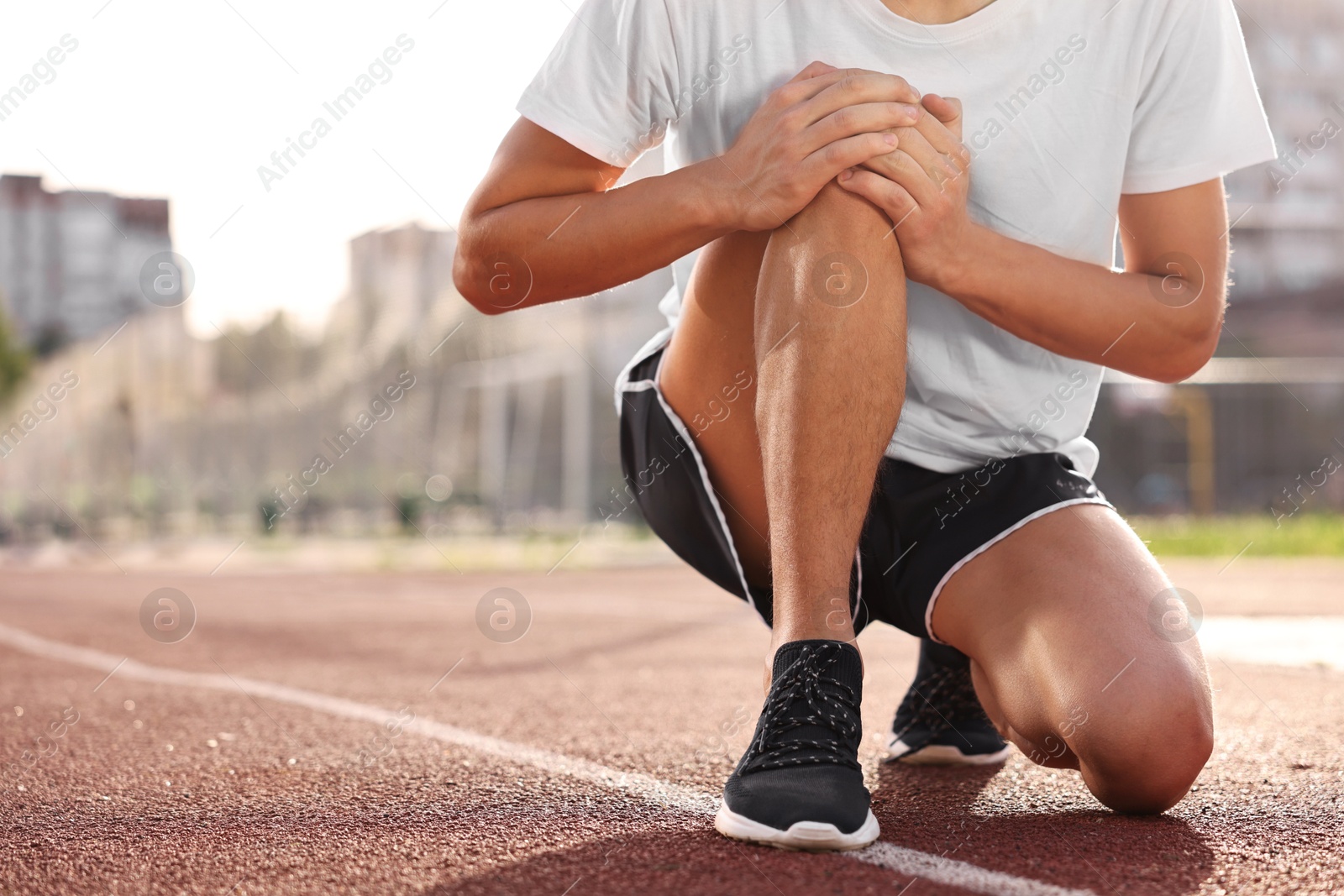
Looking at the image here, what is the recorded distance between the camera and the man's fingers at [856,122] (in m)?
1.67

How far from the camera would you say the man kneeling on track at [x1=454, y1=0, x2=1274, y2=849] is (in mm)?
1678

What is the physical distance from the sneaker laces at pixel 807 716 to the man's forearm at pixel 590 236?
2.07ft

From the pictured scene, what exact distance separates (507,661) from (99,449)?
27.1 metres

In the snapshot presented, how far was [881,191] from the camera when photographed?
1.67 m

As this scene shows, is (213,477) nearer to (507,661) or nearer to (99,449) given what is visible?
(99,449)

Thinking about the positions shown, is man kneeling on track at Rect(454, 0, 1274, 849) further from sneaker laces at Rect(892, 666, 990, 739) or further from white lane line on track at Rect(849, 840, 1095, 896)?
sneaker laces at Rect(892, 666, 990, 739)

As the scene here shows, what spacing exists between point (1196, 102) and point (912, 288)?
1.80ft

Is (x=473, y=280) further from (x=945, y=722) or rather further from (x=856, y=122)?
(x=945, y=722)

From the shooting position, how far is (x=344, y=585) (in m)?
12.2

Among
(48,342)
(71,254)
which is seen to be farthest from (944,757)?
(48,342)

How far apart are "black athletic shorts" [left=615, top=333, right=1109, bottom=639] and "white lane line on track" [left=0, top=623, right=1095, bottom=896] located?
363 millimetres

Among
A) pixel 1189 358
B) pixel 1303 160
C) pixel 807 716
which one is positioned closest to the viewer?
pixel 807 716

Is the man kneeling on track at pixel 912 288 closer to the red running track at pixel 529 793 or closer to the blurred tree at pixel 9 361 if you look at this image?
the red running track at pixel 529 793

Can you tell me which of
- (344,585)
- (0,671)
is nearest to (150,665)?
(0,671)
